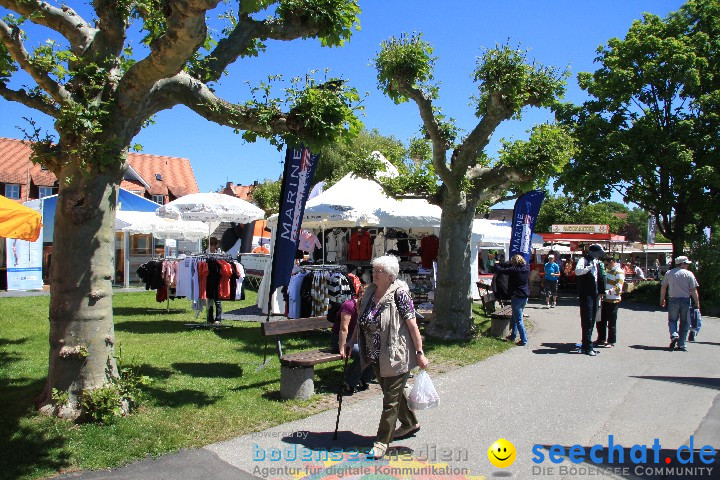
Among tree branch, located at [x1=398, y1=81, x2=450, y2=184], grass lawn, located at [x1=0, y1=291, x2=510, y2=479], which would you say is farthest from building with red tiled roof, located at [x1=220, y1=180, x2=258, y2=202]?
tree branch, located at [x1=398, y1=81, x2=450, y2=184]

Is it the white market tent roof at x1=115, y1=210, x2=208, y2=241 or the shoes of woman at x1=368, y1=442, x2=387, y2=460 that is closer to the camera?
the shoes of woman at x1=368, y1=442, x2=387, y2=460

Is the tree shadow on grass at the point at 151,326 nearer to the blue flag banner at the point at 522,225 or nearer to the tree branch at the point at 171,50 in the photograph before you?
the tree branch at the point at 171,50

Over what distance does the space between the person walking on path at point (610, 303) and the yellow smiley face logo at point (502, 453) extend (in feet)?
20.7

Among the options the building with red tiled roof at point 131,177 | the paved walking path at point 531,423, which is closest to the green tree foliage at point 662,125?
the paved walking path at point 531,423

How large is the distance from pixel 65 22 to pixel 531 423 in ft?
21.9

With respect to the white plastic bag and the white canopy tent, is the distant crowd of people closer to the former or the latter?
the white canopy tent

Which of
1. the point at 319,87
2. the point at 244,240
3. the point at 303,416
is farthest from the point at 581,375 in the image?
the point at 244,240

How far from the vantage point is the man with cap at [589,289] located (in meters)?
10.2

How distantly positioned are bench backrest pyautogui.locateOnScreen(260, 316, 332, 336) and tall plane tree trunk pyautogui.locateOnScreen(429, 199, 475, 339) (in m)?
3.73

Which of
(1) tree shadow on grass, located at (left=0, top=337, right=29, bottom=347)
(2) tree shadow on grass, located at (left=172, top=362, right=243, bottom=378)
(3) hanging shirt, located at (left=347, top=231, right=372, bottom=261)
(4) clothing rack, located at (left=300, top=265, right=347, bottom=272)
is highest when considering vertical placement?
(3) hanging shirt, located at (left=347, top=231, right=372, bottom=261)

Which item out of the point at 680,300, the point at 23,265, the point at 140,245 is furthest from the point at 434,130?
the point at 140,245

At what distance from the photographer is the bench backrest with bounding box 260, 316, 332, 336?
7586 millimetres

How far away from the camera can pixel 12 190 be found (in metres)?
34.5

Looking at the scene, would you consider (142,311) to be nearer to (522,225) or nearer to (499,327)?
(499,327)
